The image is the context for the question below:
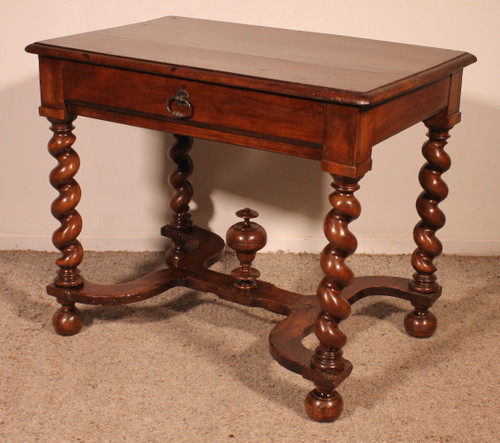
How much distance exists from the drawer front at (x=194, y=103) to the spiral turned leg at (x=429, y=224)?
47cm

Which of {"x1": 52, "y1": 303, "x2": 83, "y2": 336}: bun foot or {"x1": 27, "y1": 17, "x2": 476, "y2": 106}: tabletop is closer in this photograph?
{"x1": 27, "y1": 17, "x2": 476, "y2": 106}: tabletop

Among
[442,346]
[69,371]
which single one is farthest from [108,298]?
[442,346]

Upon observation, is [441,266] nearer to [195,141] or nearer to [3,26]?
[195,141]

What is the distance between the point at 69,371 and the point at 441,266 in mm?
1176

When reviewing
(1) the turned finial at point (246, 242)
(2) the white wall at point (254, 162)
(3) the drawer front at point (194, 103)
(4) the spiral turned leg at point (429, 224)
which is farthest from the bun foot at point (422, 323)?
(3) the drawer front at point (194, 103)

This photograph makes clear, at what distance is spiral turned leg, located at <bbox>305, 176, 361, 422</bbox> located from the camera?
5.33ft

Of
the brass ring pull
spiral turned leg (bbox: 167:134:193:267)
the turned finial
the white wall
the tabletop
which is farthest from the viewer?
the white wall

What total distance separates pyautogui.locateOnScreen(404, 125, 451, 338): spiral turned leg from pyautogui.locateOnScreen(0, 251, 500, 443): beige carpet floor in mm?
46

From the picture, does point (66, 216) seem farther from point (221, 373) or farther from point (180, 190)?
point (221, 373)

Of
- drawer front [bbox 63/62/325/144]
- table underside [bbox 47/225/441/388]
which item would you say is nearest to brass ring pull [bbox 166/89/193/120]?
drawer front [bbox 63/62/325/144]

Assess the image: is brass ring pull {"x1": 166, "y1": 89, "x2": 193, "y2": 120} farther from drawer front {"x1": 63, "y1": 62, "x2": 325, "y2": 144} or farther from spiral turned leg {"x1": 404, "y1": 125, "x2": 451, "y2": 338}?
spiral turned leg {"x1": 404, "y1": 125, "x2": 451, "y2": 338}

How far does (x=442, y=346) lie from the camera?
6.90ft

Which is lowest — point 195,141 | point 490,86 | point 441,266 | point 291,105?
point 441,266

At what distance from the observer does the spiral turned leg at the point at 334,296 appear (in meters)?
1.62
